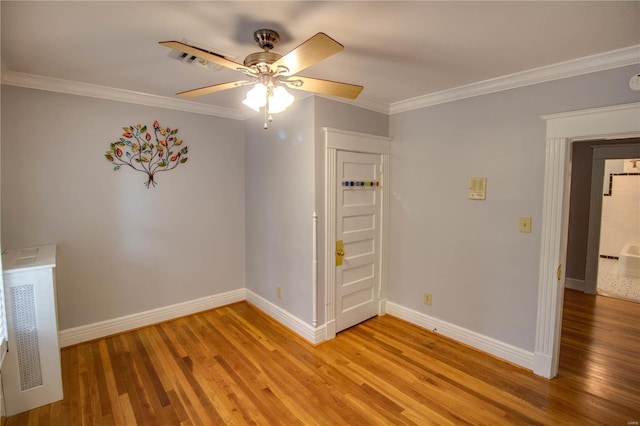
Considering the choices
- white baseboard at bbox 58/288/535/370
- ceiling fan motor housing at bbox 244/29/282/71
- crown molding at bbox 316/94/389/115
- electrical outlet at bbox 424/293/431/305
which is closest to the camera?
ceiling fan motor housing at bbox 244/29/282/71

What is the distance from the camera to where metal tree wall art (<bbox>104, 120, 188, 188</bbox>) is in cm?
300

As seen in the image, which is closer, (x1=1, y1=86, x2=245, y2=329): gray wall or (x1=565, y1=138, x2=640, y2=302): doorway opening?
(x1=1, y1=86, x2=245, y2=329): gray wall

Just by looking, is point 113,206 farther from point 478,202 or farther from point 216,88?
point 478,202

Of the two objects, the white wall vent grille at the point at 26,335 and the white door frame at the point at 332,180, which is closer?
the white wall vent grille at the point at 26,335

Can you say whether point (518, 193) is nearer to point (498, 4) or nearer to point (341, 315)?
point (498, 4)

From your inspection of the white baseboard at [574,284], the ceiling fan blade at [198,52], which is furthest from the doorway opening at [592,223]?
the ceiling fan blade at [198,52]

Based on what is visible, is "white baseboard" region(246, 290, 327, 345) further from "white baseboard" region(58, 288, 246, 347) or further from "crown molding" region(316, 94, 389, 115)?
"crown molding" region(316, 94, 389, 115)

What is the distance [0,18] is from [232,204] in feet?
8.06

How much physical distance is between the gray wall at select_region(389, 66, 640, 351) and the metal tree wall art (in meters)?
2.36

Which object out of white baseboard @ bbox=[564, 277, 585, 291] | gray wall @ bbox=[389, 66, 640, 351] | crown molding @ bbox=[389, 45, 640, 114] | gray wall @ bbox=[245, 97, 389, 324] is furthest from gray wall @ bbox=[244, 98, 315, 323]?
white baseboard @ bbox=[564, 277, 585, 291]

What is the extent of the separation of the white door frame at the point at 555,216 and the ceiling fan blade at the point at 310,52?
1.94m

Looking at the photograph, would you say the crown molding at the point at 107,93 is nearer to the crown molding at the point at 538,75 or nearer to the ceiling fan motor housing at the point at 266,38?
the ceiling fan motor housing at the point at 266,38

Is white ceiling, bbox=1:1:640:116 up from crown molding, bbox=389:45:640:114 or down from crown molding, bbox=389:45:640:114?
up

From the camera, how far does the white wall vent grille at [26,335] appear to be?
204 centimetres
